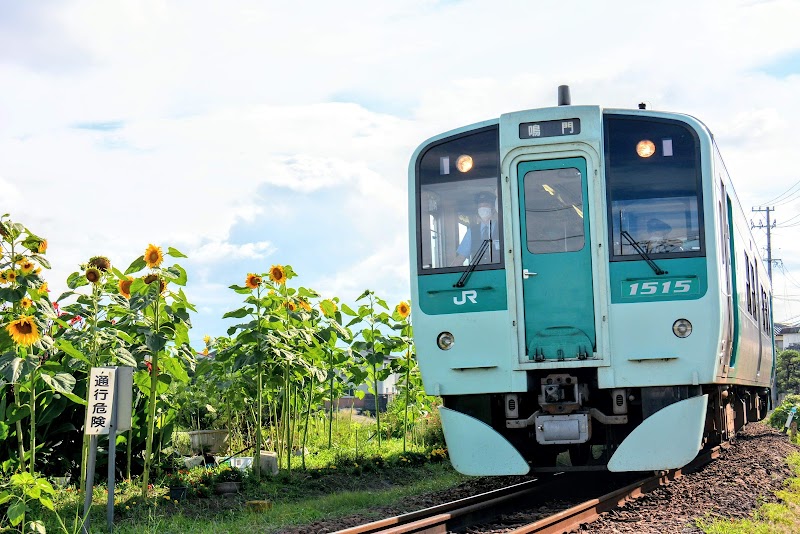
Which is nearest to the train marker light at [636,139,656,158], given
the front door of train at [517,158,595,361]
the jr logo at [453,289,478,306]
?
the front door of train at [517,158,595,361]

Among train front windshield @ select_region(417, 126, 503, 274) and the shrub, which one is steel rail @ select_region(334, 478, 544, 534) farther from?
the shrub

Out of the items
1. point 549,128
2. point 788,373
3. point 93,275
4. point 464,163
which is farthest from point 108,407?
point 788,373

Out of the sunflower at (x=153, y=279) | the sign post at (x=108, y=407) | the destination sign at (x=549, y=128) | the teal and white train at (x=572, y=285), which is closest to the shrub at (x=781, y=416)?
the teal and white train at (x=572, y=285)

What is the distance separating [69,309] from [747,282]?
7724 millimetres

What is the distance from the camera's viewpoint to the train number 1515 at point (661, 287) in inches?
318

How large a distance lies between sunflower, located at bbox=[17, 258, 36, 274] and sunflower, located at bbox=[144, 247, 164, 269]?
104 centimetres

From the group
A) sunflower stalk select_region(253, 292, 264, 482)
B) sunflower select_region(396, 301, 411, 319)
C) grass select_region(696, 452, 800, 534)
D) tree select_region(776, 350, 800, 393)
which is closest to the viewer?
grass select_region(696, 452, 800, 534)

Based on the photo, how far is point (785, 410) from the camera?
19125 millimetres

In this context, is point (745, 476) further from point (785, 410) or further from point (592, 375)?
point (785, 410)

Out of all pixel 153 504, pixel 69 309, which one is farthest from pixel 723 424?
pixel 69 309

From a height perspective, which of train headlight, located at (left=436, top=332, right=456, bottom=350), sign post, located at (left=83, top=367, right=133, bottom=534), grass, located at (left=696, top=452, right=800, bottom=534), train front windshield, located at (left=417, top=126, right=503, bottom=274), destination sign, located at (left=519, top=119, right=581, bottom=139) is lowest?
grass, located at (left=696, top=452, right=800, bottom=534)

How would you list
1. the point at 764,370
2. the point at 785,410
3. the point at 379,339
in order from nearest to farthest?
the point at 379,339
the point at 764,370
the point at 785,410

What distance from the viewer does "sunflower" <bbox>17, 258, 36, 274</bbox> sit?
7.71 meters

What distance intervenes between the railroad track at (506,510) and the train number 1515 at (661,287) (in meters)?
1.72
